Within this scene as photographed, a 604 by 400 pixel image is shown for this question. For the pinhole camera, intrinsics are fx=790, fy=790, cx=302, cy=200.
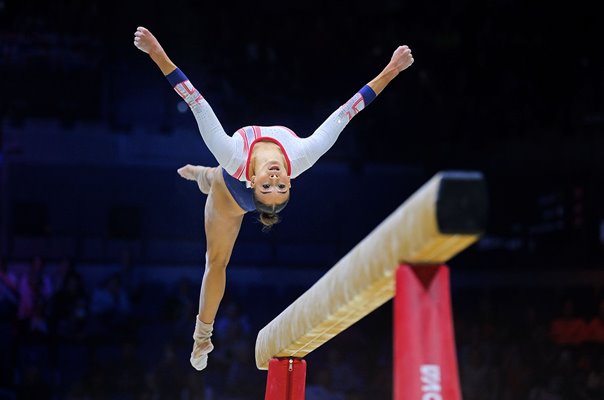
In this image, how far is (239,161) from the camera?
429 cm

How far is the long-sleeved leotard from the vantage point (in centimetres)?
426

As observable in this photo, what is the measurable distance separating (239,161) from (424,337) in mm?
1989

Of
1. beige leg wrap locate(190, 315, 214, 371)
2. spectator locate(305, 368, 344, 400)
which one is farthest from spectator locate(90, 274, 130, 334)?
A: beige leg wrap locate(190, 315, 214, 371)

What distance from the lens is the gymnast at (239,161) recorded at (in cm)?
420

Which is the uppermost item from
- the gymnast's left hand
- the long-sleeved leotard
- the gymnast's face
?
the gymnast's left hand

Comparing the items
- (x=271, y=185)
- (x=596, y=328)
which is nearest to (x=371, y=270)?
(x=271, y=185)

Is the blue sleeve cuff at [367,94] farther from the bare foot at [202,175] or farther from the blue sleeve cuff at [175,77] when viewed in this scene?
the blue sleeve cuff at [175,77]

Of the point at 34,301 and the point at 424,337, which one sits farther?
the point at 34,301

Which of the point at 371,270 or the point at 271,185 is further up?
the point at 271,185

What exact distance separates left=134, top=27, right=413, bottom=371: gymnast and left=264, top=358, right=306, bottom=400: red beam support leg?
73 centimetres

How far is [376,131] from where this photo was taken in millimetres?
11586

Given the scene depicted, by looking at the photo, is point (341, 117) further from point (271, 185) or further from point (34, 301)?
point (34, 301)

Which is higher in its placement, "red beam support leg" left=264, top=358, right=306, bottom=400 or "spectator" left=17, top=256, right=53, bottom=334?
"spectator" left=17, top=256, right=53, bottom=334

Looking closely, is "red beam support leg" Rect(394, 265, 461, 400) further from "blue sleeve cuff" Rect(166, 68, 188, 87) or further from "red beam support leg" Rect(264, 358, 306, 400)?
"blue sleeve cuff" Rect(166, 68, 188, 87)
